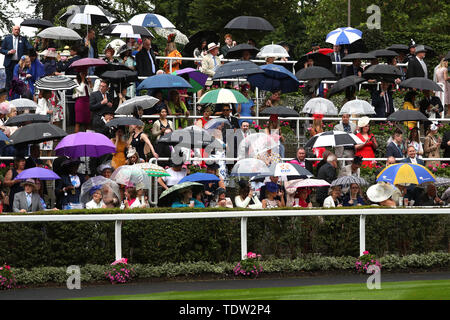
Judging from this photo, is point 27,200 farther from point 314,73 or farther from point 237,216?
point 314,73

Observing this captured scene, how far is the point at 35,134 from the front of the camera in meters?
16.8

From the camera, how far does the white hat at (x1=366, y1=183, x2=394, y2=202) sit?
1689 centimetres

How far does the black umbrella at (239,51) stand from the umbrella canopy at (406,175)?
6.64 meters

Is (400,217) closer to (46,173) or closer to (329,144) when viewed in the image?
(329,144)

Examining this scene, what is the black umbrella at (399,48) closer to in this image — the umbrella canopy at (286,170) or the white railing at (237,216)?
the umbrella canopy at (286,170)

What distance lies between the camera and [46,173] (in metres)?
15.9

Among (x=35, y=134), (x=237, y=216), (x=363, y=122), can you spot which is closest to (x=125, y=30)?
(x=363, y=122)

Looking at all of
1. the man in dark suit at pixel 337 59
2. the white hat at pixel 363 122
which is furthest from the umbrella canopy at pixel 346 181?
the man in dark suit at pixel 337 59

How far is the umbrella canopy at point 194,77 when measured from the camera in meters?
21.1

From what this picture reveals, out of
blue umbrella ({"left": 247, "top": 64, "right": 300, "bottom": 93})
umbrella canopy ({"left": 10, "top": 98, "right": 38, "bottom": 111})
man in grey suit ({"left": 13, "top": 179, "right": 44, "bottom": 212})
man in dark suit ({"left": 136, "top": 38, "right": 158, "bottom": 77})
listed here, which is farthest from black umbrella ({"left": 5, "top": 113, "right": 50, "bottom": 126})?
blue umbrella ({"left": 247, "top": 64, "right": 300, "bottom": 93})

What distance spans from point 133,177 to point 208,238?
186 cm

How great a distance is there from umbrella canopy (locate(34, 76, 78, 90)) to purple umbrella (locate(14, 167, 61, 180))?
356cm

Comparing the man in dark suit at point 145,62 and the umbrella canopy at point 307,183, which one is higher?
the man in dark suit at point 145,62
